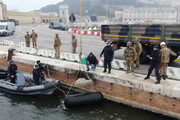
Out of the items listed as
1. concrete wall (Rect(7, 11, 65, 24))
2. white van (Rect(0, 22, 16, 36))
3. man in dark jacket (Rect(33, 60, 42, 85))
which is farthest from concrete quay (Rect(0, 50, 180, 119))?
concrete wall (Rect(7, 11, 65, 24))

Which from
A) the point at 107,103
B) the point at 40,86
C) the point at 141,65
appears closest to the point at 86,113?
the point at 107,103

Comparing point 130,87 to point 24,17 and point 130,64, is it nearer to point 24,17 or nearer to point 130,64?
point 130,64

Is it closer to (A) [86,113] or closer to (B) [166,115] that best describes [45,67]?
(A) [86,113]

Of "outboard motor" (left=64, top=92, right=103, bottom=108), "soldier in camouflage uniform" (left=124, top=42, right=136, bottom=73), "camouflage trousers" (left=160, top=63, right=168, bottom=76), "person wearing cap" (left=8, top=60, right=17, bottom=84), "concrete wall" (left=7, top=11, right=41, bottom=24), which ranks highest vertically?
A: "concrete wall" (left=7, top=11, right=41, bottom=24)

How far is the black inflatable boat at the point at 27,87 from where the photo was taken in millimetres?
11609

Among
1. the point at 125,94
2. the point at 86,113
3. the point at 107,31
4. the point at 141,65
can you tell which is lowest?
the point at 86,113

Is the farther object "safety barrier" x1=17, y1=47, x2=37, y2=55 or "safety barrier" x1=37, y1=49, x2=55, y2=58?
"safety barrier" x1=17, y1=47, x2=37, y2=55

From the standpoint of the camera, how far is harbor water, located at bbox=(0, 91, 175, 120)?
9688mm

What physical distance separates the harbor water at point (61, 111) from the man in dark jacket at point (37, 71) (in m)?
1.03

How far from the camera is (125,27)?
13.4 metres

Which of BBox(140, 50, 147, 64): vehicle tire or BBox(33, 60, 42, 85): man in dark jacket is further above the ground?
BBox(140, 50, 147, 64): vehicle tire

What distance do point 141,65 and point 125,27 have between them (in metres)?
2.43

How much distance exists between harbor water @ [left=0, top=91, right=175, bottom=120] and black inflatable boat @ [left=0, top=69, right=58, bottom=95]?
473 mm

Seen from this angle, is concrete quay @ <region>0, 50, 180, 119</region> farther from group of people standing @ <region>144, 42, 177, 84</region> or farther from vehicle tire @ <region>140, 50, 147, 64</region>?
vehicle tire @ <region>140, 50, 147, 64</region>
